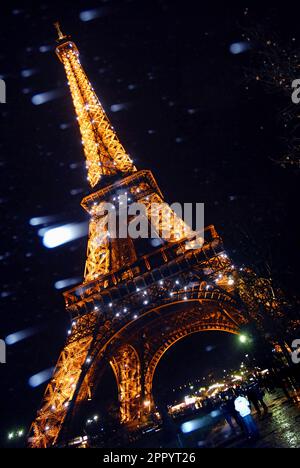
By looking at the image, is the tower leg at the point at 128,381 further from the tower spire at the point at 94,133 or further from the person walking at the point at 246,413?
the person walking at the point at 246,413

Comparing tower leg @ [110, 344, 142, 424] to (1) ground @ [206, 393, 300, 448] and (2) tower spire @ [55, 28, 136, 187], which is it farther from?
(1) ground @ [206, 393, 300, 448]

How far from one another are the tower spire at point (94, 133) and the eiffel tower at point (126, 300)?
0.10 meters

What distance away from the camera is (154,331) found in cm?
2364

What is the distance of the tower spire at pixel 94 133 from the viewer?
25.0 meters

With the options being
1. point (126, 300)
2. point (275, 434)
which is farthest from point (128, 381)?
point (275, 434)

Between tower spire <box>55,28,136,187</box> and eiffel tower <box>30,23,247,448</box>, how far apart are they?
10cm

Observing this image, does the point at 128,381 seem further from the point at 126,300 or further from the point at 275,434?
the point at 275,434

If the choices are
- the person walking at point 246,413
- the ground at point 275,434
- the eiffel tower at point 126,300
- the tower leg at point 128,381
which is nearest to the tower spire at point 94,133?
the eiffel tower at point 126,300

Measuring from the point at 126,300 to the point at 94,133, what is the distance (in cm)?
1592

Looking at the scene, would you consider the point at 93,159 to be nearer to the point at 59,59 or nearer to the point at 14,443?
the point at 59,59

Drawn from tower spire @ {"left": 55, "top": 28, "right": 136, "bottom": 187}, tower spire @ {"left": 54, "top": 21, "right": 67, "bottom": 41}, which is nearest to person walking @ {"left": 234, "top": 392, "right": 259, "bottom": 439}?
tower spire @ {"left": 55, "top": 28, "right": 136, "bottom": 187}

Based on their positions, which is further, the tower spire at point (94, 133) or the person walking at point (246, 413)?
the tower spire at point (94, 133)
